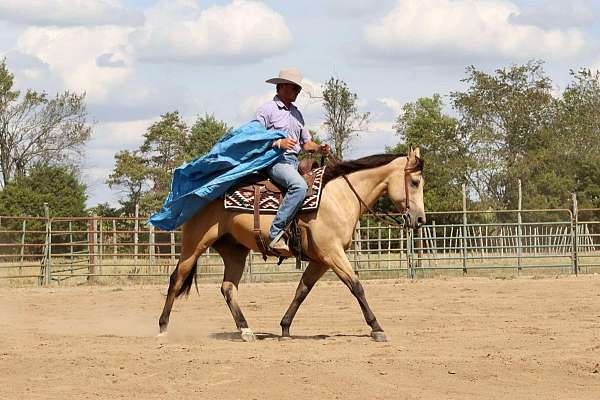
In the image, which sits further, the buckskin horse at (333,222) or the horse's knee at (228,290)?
the horse's knee at (228,290)

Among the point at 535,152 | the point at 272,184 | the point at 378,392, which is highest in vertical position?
the point at 535,152

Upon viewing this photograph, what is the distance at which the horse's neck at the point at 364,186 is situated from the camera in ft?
30.8

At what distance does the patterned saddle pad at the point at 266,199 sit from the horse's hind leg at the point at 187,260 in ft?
1.21

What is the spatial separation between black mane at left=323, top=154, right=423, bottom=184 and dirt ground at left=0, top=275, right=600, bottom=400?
150cm

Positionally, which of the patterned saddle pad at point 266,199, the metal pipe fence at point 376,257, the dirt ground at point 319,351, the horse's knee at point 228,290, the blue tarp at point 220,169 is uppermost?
the blue tarp at point 220,169

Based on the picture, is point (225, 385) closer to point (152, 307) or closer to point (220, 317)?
point (220, 317)

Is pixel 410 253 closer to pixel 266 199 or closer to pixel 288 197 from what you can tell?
pixel 266 199

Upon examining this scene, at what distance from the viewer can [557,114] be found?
43594mm

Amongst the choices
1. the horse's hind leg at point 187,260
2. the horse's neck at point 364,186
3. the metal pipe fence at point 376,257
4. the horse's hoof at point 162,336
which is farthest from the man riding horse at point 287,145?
the metal pipe fence at point 376,257

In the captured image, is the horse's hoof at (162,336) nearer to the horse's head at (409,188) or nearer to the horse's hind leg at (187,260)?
the horse's hind leg at (187,260)

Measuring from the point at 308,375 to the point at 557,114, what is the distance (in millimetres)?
38641

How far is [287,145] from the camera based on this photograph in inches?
361

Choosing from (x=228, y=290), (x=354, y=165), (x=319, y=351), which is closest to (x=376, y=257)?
(x=228, y=290)

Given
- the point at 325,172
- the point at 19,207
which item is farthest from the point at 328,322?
the point at 19,207
